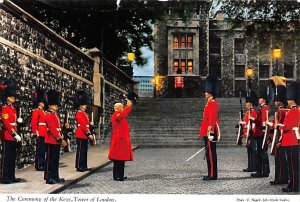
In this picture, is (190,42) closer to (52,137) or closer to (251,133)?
(251,133)

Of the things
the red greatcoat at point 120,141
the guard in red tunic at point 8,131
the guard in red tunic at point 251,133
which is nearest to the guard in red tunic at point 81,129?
the red greatcoat at point 120,141

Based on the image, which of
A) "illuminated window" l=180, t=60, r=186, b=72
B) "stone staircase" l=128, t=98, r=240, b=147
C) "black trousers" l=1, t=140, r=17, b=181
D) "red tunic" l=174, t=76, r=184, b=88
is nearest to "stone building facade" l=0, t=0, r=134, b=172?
"black trousers" l=1, t=140, r=17, b=181

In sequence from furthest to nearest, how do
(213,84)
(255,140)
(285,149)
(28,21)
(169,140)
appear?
1. (169,140)
2. (28,21)
3. (255,140)
4. (213,84)
5. (285,149)

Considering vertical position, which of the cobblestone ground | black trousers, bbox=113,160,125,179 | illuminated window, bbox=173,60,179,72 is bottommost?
the cobblestone ground

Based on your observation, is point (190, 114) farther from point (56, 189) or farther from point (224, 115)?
point (56, 189)

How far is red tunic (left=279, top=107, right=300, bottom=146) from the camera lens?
6.78 meters

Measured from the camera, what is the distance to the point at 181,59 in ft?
106

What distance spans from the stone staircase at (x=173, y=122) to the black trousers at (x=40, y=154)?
21.2 feet

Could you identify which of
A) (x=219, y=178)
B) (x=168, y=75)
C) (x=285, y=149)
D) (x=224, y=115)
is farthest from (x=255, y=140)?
(x=168, y=75)

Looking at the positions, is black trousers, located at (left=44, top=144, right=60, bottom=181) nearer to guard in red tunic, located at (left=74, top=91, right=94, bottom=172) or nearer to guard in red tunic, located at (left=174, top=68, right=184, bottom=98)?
guard in red tunic, located at (left=74, top=91, right=94, bottom=172)

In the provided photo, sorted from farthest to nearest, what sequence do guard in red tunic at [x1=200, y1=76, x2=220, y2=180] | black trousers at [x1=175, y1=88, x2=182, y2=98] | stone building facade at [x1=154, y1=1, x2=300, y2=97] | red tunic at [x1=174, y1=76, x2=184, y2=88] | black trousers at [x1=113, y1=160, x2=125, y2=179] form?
stone building facade at [x1=154, y1=1, x2=300, y2=97] → red tunic at [x1=174, y1=76, x2=184, y2=88] → black trousers at [x1=175, y1=88, x2=182, y2=98] → black trousers at [x1=113, y1=160, x2=125, y2=179] → guard in red tunic at [x1=200, y1=76, x2=220, y2=180]

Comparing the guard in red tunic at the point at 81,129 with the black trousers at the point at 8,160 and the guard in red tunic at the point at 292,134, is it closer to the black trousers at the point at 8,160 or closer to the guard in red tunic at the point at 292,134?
the black trousers at the point at 8,160

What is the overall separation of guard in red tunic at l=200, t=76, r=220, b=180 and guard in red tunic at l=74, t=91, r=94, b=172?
228cm

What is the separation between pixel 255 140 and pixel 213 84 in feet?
5.37
